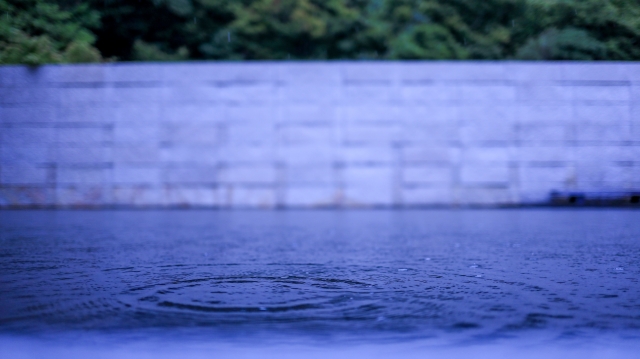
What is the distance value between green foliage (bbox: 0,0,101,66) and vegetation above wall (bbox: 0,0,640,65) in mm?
19

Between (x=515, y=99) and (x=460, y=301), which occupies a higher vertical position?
(x=515, y=99)

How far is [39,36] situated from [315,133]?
5.71 metres

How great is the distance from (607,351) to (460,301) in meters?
0.44

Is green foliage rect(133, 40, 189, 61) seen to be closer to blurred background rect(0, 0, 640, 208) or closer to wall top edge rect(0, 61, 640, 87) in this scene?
blurred background rect(0, 0, 640, 208)

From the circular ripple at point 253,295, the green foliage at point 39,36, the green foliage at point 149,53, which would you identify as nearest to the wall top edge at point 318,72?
the green foliage at point 39,36

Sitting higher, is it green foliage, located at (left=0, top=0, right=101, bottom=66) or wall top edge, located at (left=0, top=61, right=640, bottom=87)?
green foliage, located at (left=0, top=0, right=101, bottom=66)

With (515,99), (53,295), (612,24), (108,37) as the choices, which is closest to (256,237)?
(53,295)

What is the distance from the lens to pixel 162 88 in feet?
32.3

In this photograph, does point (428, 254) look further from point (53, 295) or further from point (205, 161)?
point (205, 161)

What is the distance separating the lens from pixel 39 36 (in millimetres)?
10547

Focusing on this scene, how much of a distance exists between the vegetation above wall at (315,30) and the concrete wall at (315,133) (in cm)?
96

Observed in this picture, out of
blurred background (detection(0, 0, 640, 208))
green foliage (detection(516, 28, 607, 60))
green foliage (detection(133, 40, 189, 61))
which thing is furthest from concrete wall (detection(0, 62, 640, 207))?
green foliage (detection(133, 40, 189, 61))

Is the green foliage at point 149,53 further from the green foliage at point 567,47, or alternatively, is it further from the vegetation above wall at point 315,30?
the green foliage at point 567,47

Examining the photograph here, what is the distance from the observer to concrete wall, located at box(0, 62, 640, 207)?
9.70 metres
